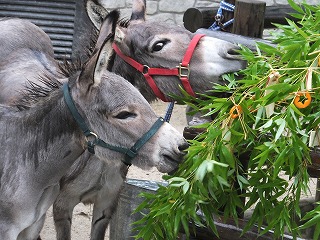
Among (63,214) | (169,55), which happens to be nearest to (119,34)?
(169,55)

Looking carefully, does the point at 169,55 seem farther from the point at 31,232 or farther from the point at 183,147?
the point at 31,232

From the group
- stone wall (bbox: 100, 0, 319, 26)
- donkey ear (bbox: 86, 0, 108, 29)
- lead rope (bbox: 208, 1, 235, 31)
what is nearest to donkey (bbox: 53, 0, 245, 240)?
donkey ear (bbox: 86, 0, 108, 29)

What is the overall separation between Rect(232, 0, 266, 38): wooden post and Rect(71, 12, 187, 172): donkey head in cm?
124

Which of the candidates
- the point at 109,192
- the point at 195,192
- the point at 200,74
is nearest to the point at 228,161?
the point at 195,192

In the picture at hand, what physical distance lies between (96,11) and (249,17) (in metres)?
0.94

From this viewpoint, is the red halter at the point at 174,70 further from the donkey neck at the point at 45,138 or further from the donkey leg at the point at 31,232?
the donkey leg at the point at 31,232

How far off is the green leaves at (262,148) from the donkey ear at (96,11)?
1.07 metres

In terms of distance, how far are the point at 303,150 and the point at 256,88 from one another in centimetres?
37

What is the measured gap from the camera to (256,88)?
11.0 feet

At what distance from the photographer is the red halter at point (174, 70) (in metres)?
4.22

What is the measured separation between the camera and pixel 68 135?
3754 millimetres

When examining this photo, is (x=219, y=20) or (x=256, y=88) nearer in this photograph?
(x=256, y=88)

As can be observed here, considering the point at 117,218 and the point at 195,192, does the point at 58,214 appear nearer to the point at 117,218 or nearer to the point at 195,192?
the point at 117,218

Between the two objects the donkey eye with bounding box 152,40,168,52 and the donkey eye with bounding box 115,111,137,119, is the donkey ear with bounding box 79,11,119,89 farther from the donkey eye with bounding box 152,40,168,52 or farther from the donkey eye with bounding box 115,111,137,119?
the donkey eye with bounding box 152,40,168,52
